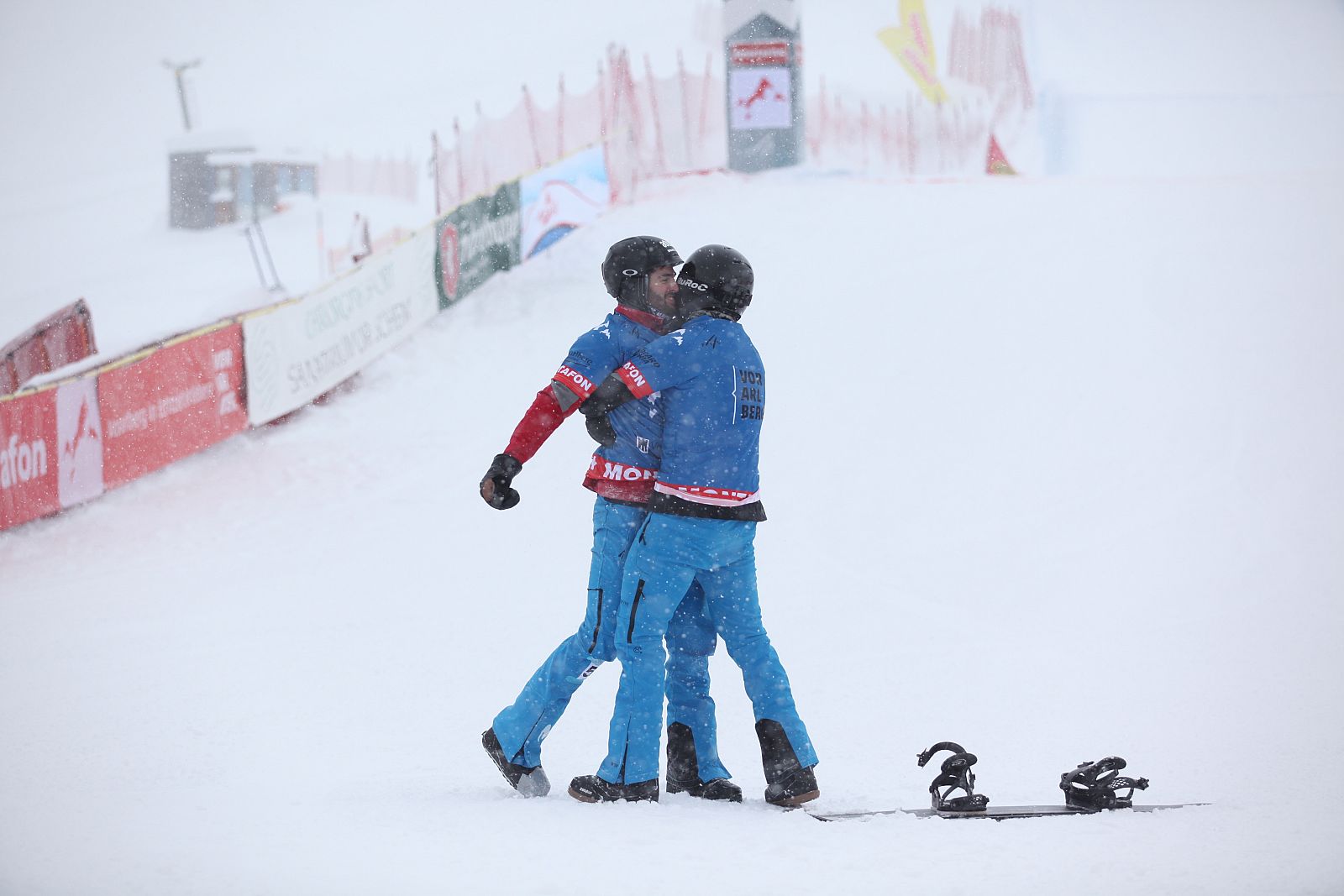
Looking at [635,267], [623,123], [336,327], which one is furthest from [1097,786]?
[623,123]

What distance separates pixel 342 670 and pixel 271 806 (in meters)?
2.31

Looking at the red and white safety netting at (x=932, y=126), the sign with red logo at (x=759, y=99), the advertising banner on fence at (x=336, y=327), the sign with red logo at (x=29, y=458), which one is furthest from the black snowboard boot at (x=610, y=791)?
the red and white safety netting at (x=932, y=126)

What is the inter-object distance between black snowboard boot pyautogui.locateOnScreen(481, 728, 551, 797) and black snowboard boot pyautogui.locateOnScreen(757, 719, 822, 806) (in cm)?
73

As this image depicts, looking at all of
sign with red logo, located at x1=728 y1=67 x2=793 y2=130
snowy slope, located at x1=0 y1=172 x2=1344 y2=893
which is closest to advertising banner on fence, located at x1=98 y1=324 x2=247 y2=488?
snowy slope, located at x1=0 y1=172 x2=1344 y2=893

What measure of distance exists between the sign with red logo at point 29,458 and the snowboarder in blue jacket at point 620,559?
6.17 meters

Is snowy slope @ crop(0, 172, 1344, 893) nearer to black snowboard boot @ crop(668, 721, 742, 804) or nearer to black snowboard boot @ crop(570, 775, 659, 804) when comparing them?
black snowboard boot @ crop(570, 775, 659, 804)

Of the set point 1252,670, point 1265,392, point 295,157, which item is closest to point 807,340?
point 1265,392

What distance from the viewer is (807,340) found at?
1149 cm

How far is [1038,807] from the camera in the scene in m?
3.56

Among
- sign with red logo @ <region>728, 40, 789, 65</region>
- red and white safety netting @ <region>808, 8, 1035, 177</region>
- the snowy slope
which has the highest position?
sign with red logo @ <region>728, 40, 789, 65</region>

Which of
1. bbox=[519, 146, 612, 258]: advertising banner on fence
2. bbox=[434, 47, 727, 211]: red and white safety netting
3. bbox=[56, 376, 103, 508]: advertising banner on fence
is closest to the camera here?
bbox=[56, 376, 103, 508]: advertising banner on fence

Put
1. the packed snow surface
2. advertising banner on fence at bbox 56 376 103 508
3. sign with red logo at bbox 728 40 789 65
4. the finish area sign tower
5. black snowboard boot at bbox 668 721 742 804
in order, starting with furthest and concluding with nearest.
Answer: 1. sign with red logo at bbox 728 40 789 65
2. the finish area sign tower
3. advertising banner on fence at bbox 56 376 103 508
4. black snowboard boot at bbox 668 721 742 804
5. the packed snow surface

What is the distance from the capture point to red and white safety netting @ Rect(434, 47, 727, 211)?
24.4 m

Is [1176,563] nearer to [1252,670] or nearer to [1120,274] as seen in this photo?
[1252,670]
